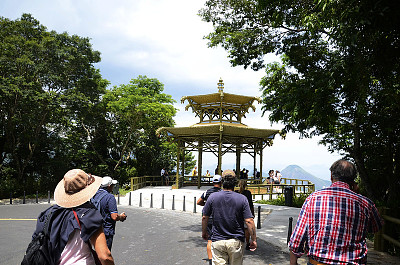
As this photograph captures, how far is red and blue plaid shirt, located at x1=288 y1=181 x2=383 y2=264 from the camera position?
2951 millimetres

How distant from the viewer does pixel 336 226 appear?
301 centimetres

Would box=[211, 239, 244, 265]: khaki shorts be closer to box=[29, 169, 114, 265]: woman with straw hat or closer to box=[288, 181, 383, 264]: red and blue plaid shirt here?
box=[288, 181, 383, 264]: red and blue plaid shirt

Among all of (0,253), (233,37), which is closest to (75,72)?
(233,37)

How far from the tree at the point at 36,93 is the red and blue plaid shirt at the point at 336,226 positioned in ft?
87.3

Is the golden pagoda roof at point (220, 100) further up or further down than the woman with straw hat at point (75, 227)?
further up

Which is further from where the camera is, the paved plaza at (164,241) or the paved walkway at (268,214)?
the paved walkway at (268,214)

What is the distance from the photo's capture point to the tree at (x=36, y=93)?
1037 inches

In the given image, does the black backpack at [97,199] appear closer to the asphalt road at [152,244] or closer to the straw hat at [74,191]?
the straw hat at [74,191]

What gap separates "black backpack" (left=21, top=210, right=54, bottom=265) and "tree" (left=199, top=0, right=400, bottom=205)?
6185mm

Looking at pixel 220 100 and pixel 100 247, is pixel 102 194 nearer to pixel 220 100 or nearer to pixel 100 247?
pixel 100 247

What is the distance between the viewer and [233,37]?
1192 cm


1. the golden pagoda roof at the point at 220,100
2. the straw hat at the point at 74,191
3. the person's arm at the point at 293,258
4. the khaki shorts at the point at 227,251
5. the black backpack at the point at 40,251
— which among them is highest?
the golden pagoda roof at the point at 220,100

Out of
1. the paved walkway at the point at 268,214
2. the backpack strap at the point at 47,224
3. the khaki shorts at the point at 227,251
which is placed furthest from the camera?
the paved walkway at the point at 268,214

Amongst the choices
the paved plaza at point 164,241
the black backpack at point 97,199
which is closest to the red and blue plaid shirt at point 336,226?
the black backpack at point 97,199
